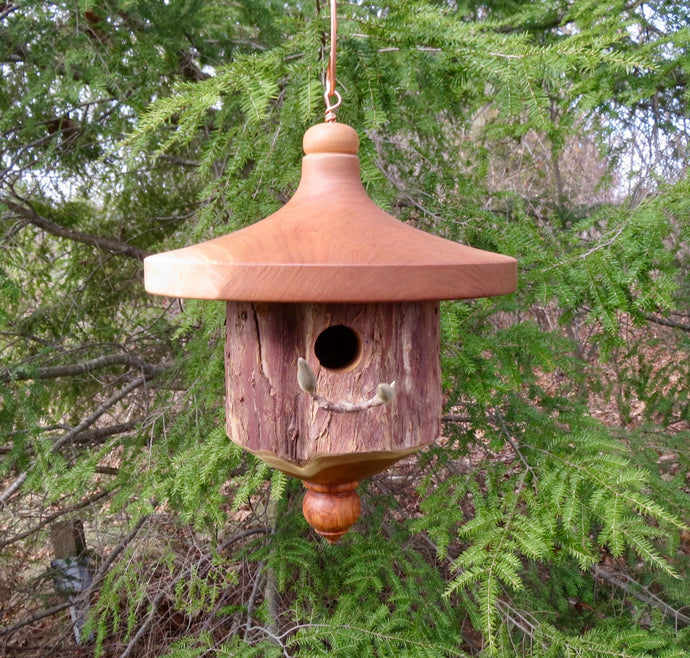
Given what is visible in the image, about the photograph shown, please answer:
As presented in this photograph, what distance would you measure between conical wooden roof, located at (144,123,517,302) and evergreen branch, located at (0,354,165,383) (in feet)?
6.56

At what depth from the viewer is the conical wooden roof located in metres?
1.05

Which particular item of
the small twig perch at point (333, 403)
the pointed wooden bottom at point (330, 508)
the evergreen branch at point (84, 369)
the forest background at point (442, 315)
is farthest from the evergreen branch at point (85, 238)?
the small twig perch at point (333, 403)

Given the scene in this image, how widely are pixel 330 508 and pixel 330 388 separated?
0.37 m

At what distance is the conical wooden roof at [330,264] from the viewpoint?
105 cm

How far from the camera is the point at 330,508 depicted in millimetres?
1535

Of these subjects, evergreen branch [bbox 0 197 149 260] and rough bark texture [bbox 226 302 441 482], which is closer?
rough bark texture [bbox 226 302 441 482]

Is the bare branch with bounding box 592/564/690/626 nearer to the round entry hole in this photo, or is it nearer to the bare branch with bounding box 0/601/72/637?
the round entry hole

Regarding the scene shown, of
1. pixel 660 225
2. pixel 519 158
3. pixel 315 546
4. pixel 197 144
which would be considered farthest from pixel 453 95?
pixel 519 158

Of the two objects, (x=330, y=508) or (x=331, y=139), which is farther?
(x=330, y=508)

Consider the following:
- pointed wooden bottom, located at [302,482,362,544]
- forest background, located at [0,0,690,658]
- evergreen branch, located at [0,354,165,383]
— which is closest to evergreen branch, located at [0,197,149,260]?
forest background, located at [0,0,690,658]

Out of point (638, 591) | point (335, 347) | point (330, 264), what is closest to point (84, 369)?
point (335, 347)

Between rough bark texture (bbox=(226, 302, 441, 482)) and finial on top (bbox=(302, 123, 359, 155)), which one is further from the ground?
finial on top (bbox=(302, 123, 359, 155))

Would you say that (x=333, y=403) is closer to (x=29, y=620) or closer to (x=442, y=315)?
(x=442, y=315)

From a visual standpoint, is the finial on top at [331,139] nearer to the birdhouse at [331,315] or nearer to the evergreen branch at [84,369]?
the birdhouse at [331,315]
